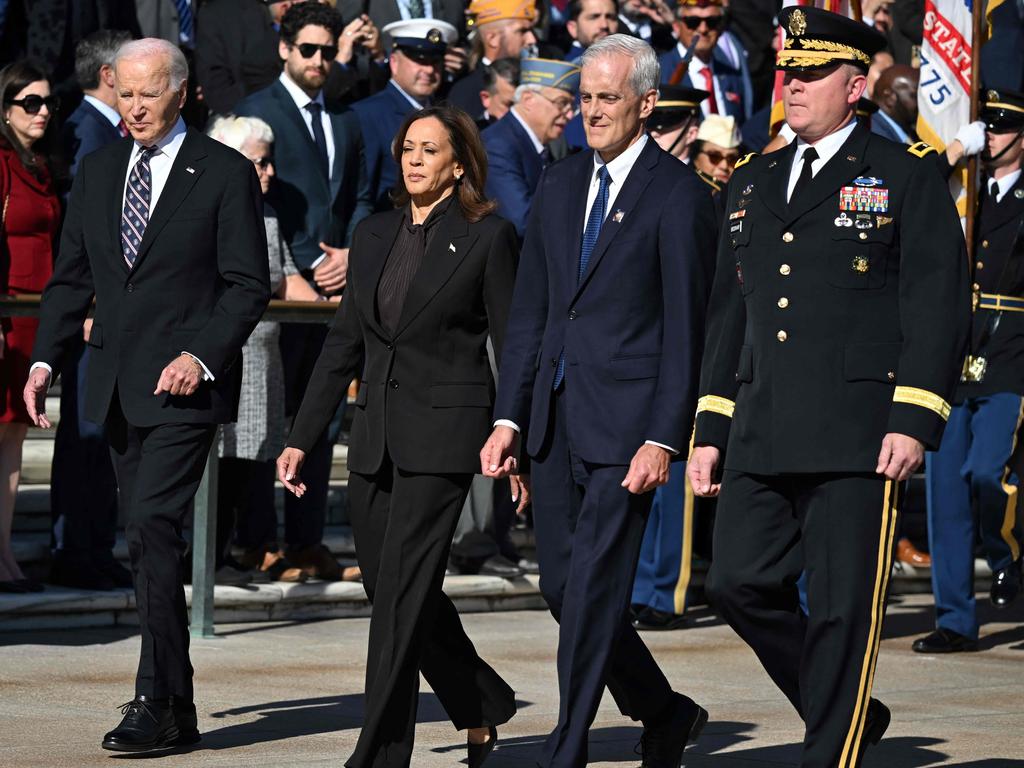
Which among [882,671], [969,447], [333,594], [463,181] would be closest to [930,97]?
[969,447]

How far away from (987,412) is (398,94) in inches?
138

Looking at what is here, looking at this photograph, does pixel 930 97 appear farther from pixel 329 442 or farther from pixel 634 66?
pixel 634 66

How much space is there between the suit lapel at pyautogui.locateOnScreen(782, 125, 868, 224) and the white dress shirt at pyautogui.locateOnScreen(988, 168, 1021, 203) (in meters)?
4.37

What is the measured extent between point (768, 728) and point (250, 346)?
11.1 feet

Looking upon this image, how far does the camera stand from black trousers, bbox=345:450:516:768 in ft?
18.6

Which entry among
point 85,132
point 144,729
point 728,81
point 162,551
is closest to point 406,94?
point 85,132

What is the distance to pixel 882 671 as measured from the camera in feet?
27.9

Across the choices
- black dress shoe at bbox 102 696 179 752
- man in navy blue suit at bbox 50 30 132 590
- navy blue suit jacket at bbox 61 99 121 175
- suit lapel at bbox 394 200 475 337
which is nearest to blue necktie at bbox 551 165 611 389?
suit lapel at bbox 394 200 475 337

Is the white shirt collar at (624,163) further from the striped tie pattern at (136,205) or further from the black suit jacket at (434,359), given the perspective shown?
the striped tie pattern at (136,205)

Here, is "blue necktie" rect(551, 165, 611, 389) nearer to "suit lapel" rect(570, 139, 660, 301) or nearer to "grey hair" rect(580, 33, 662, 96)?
"suit lapel" rect(570, 139, 660, 301)

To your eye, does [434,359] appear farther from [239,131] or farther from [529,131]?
[529,131]

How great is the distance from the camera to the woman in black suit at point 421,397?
5781mm

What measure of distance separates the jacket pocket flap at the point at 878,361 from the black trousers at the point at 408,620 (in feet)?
4.07

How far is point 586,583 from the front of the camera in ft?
18.3
